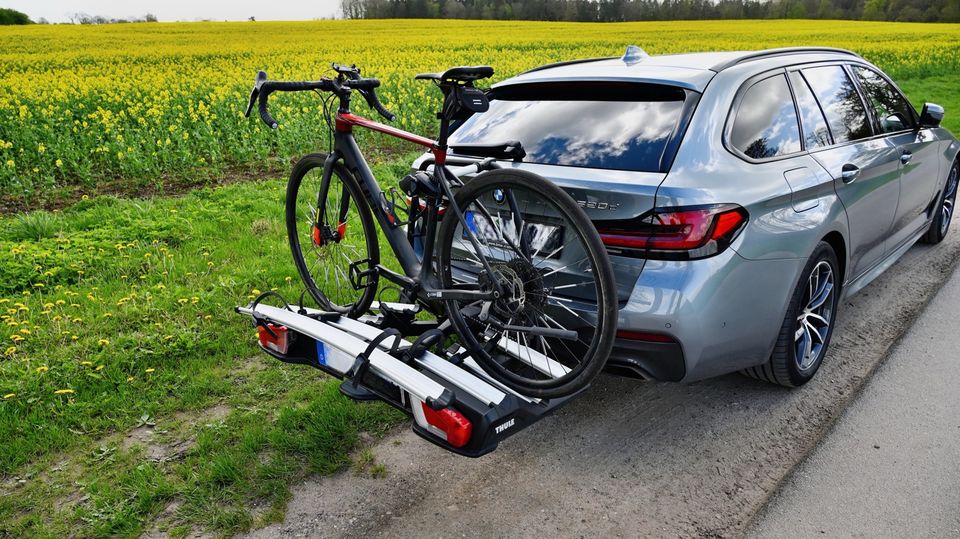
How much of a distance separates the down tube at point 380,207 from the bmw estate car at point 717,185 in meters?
0.41

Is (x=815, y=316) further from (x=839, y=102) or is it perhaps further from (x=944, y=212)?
(x=944, y=212)

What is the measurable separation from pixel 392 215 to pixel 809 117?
220 cm

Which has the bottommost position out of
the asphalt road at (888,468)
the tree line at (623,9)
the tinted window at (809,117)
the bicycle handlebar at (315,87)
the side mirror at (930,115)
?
the asphalt road at (888,468)

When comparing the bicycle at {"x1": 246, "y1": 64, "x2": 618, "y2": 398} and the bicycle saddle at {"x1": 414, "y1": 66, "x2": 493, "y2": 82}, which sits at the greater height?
the bicycle saddle at {"x1": 414, "y1": 66, "x2": 493, "y2": 82}

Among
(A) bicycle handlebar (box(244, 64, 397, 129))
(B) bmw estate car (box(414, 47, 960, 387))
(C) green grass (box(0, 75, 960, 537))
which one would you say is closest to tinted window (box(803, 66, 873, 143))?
(B) bmw estate car (box(414, 47, 960, 387))

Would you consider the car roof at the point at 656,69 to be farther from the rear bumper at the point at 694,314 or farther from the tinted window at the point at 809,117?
the rear bumper at the point at 694,314

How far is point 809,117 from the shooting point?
12.0 feet

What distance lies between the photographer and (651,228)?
274cm

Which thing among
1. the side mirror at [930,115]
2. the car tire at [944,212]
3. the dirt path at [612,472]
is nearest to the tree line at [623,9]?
the car tire at [944,212]

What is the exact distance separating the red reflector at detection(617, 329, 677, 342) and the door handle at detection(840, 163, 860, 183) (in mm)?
1559

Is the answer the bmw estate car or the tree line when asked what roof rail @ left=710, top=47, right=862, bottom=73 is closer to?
the bmw estate car

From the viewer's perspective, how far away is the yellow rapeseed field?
28.4ft

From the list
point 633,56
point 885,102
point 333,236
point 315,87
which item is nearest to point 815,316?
point 633,56

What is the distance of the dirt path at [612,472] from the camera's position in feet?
8.58
